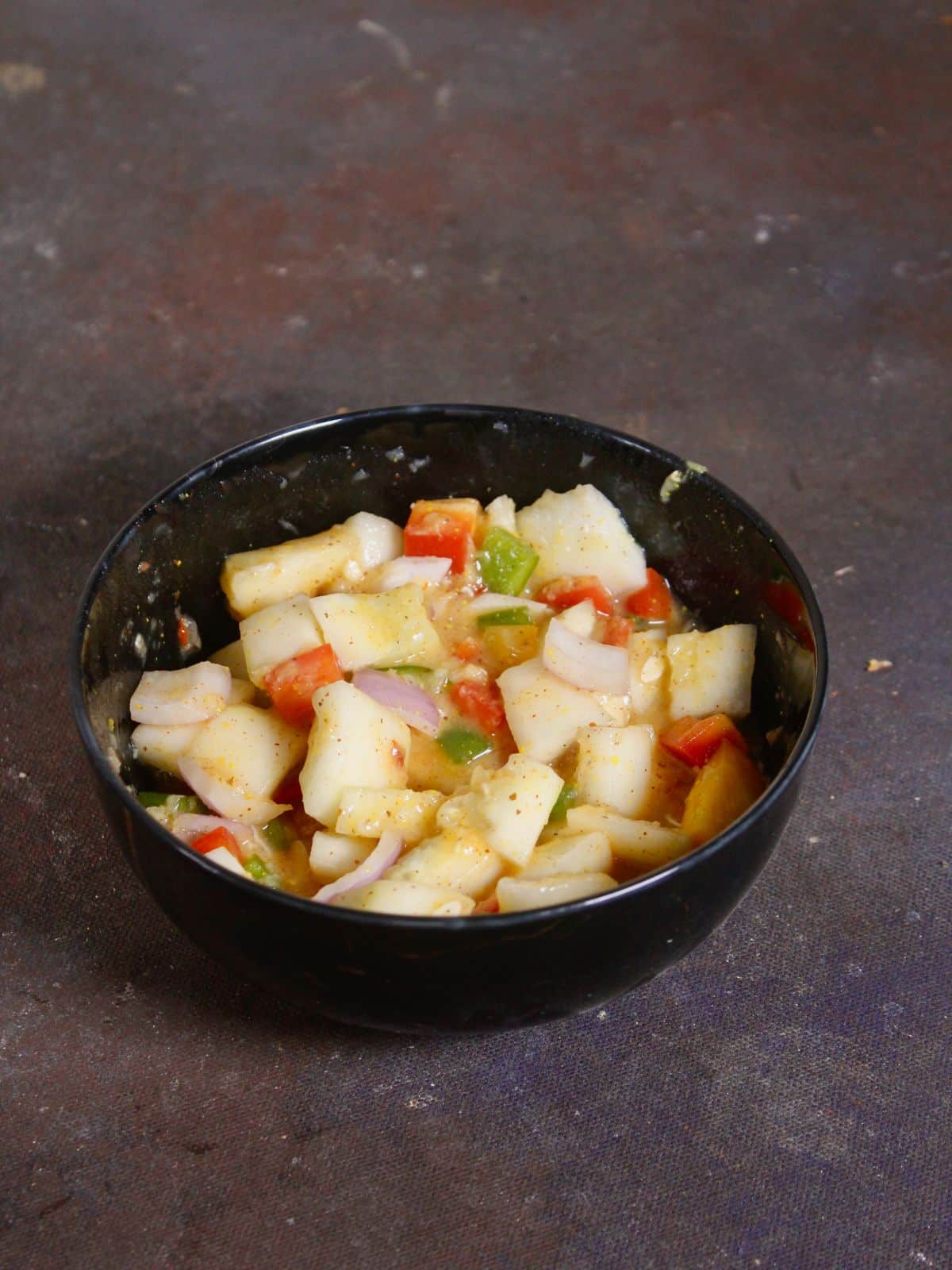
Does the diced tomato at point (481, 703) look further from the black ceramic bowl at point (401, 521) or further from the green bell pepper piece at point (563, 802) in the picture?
the black ceramic bowl at point (401, 521)

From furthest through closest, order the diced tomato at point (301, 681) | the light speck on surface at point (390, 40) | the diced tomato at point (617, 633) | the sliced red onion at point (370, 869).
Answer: the light speck on surface at point (390, 40) → the diced tomato at point (617, 633) → the diced tomato at point (301, 681) → the sliced red onion at point (370, 869)

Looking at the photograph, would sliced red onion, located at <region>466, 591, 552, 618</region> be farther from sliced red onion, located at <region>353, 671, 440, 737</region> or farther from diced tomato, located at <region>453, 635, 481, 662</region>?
sliced red onion, located at <region>353, 671, 440, 737</region>

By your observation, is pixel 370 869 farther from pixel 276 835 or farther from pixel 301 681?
pixel 301 681

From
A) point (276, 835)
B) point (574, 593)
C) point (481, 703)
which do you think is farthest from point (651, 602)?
point (276, 835)

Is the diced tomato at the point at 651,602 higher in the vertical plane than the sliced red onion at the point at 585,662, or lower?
lower

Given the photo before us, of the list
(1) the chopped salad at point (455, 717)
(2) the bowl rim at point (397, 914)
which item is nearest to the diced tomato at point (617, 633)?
(1) the chopped salad at point (455, 717)

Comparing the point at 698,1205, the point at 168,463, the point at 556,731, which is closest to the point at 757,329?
the point at 168,463
